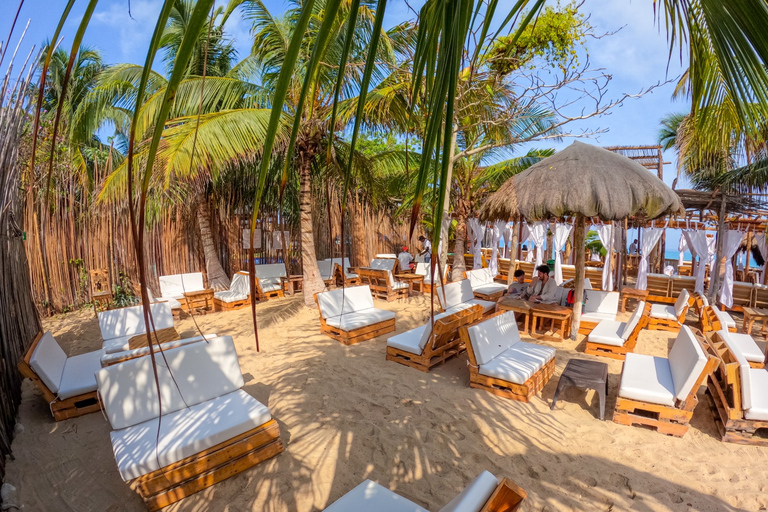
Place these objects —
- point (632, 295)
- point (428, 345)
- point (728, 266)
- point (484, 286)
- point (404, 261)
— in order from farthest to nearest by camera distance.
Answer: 1. point (404, 261)
2. point (484, 286)
3. point (728, 266)
4. point (632, 295)
5. point (428, 345)

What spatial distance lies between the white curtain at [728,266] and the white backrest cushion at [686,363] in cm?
615

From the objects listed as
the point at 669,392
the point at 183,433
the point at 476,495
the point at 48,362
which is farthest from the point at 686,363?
the point at 48,362

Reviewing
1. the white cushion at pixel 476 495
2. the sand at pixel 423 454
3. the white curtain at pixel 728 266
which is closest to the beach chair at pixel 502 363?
the sand at pixel 423 454

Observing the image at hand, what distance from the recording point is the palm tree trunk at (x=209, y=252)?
973cm

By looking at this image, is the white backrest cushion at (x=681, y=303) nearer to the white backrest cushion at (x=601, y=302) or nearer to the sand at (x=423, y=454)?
the white backrest cushion at (x=601, y=302)

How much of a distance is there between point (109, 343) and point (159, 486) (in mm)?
3402

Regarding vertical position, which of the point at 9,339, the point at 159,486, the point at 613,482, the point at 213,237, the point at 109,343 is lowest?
the point at 613,482

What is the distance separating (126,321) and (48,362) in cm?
162

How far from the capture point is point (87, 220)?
853cm

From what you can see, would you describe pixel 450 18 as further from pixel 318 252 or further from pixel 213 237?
pixel 318 252

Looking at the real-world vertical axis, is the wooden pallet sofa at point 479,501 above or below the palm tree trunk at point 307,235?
below

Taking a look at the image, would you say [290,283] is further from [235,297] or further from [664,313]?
[664,313]

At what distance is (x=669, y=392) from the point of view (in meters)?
3.65

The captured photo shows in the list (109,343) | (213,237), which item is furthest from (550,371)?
(213,237)
